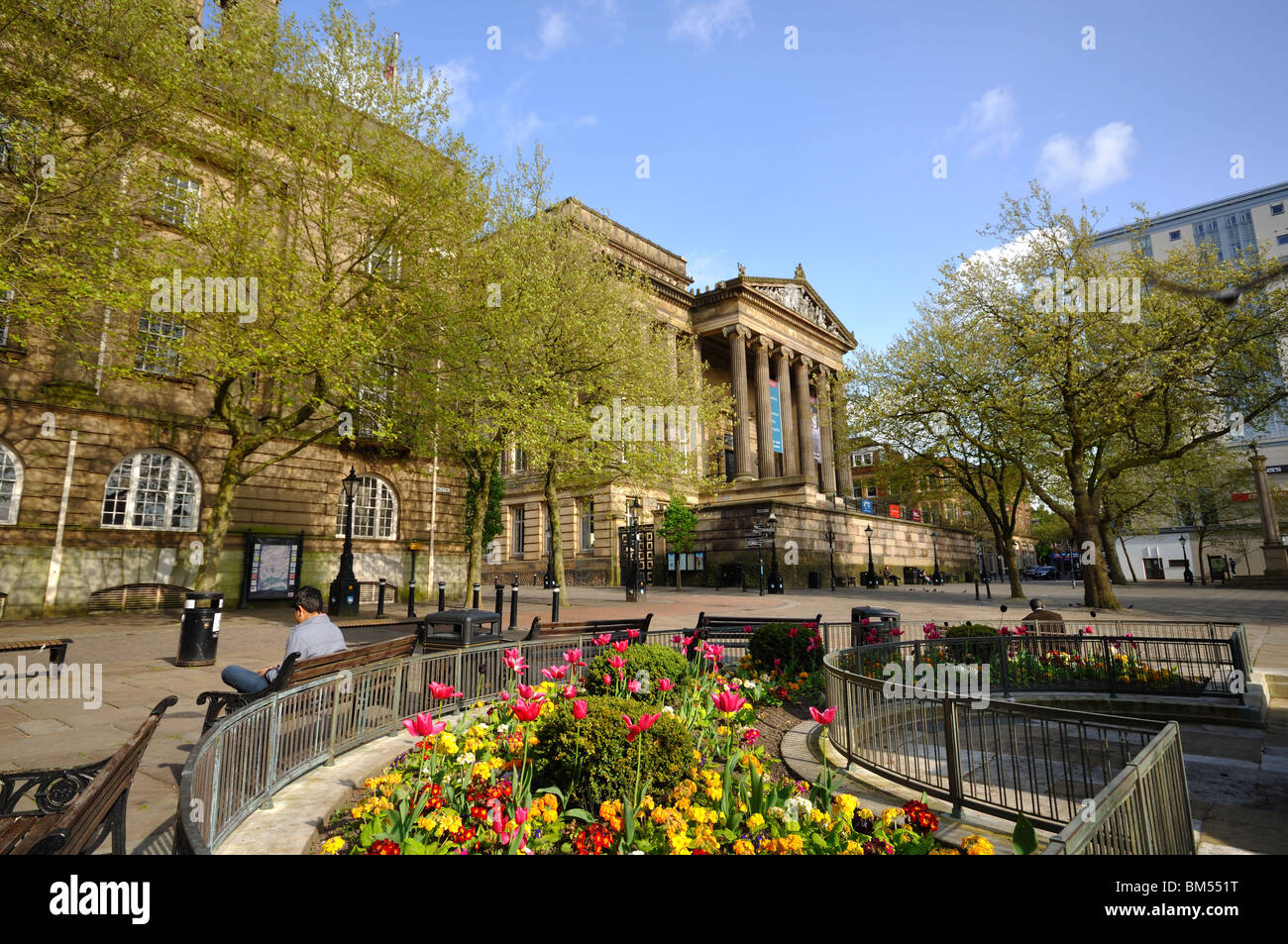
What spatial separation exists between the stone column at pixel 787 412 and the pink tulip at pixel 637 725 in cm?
4584

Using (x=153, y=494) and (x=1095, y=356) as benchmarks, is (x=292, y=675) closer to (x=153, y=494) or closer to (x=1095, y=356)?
(x=153, y=494)

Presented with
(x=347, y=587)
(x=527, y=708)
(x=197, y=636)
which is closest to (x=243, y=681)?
(x=527, y=708)

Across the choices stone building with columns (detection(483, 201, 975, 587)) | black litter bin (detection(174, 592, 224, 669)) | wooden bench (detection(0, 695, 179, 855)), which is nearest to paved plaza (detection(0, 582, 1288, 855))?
black litter bin (detection(174, 592, 224, 669))

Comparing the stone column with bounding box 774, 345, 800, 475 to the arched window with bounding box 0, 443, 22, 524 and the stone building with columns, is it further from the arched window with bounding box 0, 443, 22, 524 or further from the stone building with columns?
the arched window with bounding box 0, 443, 22, 524

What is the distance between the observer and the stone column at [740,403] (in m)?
44.0

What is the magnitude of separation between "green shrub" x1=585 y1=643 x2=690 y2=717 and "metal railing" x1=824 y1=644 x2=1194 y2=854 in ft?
5.78

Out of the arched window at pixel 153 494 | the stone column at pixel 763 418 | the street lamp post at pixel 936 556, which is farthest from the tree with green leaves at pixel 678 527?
the arched window at pixel 153 494

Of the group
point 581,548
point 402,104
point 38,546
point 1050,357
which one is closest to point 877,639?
point 1050,357

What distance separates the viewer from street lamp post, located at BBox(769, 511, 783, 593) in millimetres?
31453

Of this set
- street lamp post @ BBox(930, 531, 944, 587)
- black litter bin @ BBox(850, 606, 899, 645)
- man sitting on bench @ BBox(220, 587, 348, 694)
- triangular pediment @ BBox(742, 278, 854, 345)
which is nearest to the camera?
man sitting on bench @ BBox(220, 587, 348, 694)

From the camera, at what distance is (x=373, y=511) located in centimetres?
2483

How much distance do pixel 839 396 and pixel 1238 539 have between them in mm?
42507

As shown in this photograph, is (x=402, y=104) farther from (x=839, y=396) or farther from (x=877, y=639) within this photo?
(x=839, y=396)
